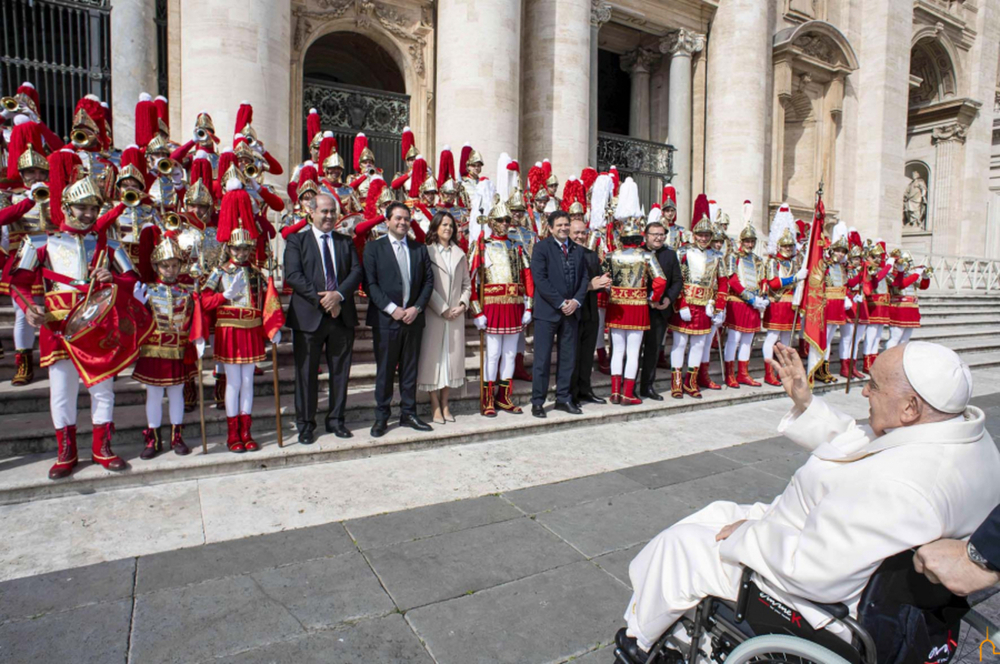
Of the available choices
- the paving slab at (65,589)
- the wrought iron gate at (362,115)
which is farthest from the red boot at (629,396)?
the wrought iron gate at (362,115)

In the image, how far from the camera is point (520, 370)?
7.43 meters

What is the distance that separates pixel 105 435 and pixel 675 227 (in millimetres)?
8036

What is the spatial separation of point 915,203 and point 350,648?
28.7m

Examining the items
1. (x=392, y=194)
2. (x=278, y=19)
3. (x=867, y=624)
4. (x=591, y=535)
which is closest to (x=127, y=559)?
(x=591, y=535)

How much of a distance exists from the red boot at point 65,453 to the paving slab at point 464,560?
2.34 m

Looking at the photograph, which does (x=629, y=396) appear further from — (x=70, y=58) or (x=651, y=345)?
(x=70, y=58)

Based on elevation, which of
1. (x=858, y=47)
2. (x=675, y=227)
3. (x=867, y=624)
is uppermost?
(x=858, y=47)

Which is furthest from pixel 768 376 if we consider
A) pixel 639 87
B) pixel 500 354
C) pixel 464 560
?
pixel 639 87

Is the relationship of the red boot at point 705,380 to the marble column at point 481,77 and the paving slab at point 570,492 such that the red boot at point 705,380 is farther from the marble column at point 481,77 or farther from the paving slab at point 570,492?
the marble column at point 481,77

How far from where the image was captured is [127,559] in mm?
3295

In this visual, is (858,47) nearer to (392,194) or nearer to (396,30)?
(396,30)

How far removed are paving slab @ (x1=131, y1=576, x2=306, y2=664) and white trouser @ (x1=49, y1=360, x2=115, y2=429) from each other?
1.93m

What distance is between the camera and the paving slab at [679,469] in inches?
187

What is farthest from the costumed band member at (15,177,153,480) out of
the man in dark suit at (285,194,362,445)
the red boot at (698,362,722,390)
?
the red boot at (698,362,722,390)
